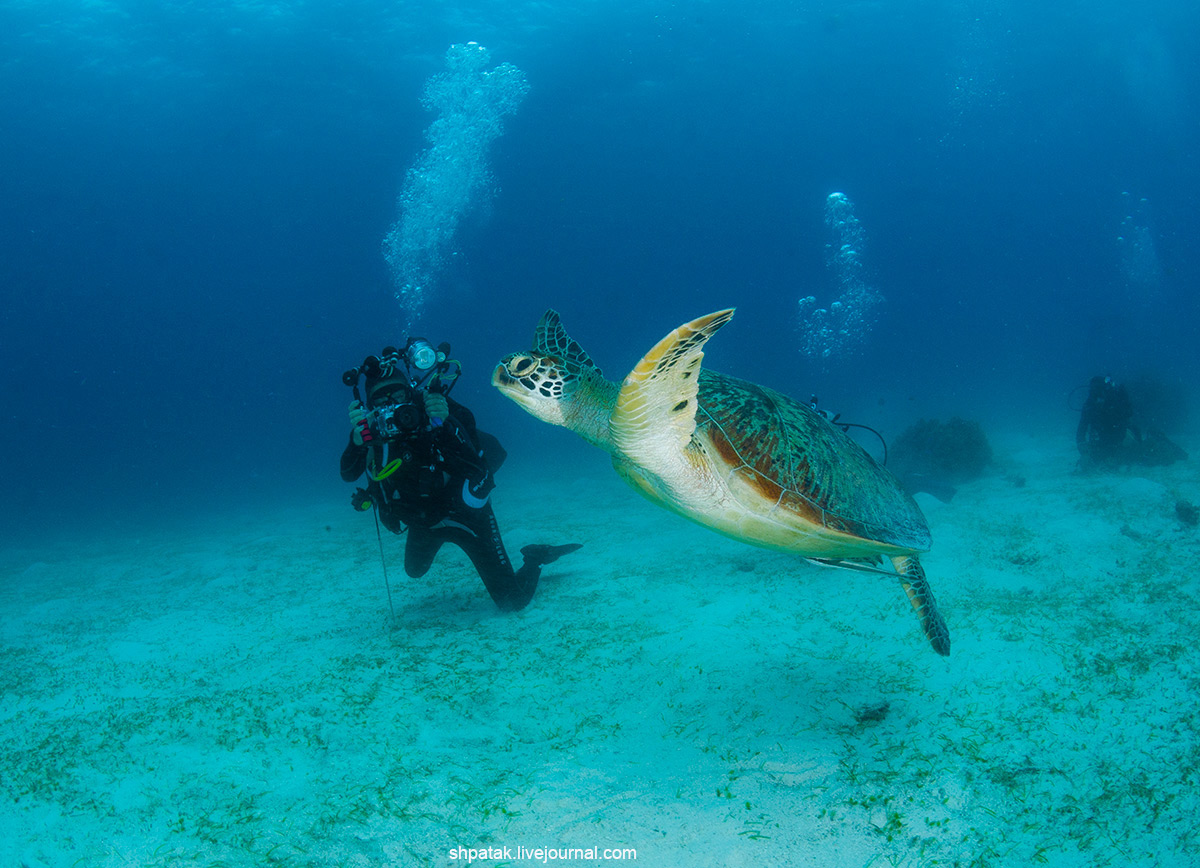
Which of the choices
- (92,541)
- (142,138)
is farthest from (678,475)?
(142,138)

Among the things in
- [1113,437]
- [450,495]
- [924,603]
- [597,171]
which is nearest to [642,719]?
[924,603]

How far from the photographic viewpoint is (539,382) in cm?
286

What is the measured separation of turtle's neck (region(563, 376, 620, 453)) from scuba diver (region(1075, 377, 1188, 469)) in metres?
9.17

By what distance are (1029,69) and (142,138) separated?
5517 cm

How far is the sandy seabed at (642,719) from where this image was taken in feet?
6.48

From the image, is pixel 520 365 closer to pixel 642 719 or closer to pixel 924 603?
pixel 642 719

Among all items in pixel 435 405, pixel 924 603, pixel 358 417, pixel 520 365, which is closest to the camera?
pixel 520 365

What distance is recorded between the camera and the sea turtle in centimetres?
265

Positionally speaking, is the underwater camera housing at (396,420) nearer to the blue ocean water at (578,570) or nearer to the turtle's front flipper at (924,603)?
the blue ocean water at (578,570)

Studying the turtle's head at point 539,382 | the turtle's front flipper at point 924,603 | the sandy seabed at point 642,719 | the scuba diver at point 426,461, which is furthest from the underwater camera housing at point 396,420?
the turtle's front flipper at point 924,603

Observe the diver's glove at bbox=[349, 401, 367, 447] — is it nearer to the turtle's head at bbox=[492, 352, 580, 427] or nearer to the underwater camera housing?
the underwater camera housing

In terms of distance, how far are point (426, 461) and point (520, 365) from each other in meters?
1.57

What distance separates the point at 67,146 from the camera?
32.1 meters

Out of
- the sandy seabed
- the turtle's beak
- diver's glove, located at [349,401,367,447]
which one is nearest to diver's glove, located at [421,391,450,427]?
diver's glove, located at [349,401,367,447]
